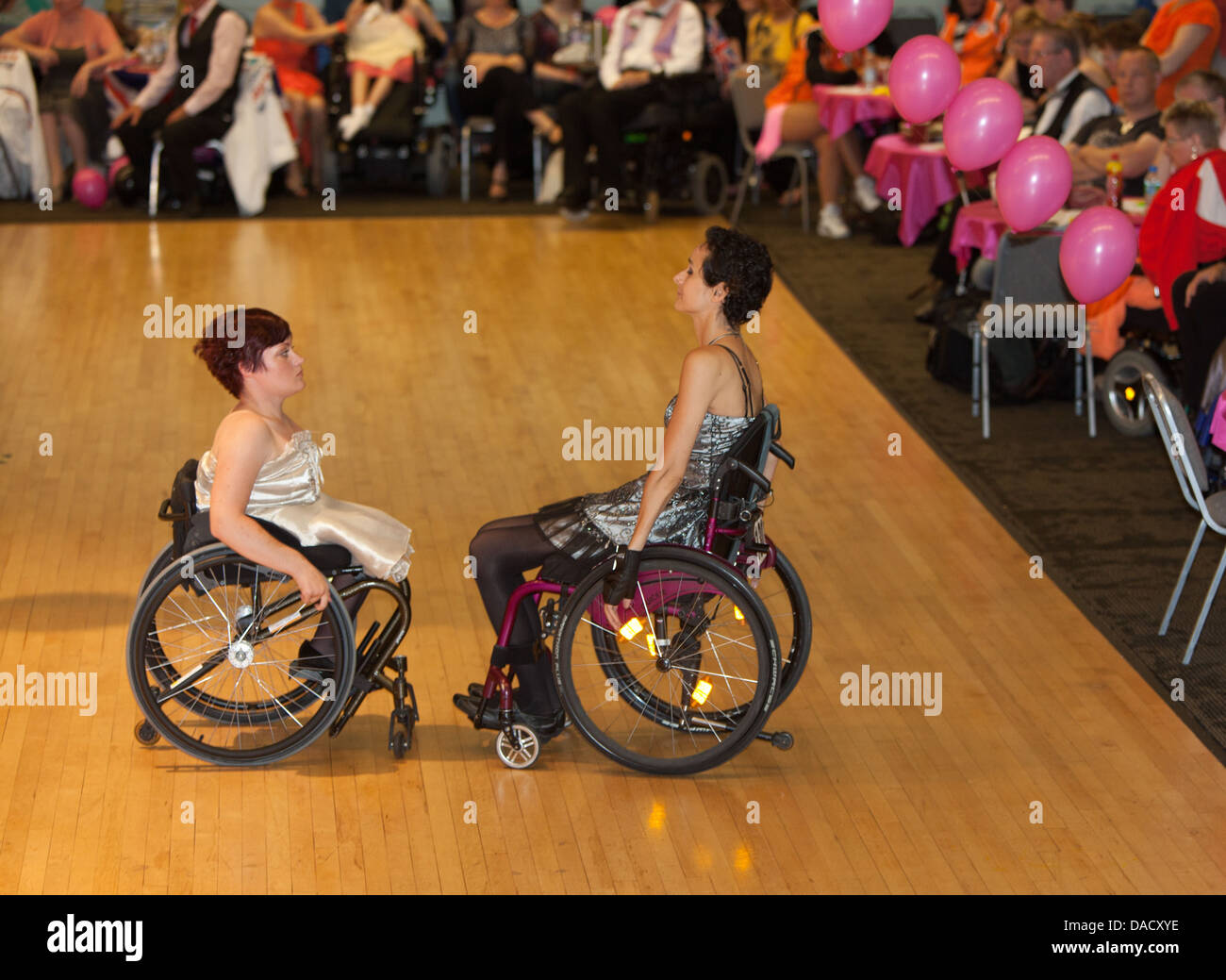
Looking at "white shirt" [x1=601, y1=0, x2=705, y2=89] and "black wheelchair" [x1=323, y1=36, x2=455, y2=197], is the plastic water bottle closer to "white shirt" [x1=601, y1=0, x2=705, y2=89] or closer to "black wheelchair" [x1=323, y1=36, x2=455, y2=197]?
"white shirt" [x1=601, y1=0, x2=705, y2=89]

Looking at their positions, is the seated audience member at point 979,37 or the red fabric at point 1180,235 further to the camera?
the seated audience member at point 979,37

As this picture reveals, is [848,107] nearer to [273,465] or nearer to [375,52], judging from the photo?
[375,52]

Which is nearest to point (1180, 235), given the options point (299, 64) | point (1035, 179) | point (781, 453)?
point (1035, 179)

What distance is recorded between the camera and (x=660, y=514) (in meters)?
3.21

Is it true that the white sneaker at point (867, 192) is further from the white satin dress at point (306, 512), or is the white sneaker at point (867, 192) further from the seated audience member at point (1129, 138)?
the white satin dress at point (306, 512)

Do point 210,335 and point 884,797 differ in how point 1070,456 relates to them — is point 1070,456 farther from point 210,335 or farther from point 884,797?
point 210,335

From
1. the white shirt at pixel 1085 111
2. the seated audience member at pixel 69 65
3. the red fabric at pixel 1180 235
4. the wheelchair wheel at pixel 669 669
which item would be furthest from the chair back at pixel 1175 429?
the seated audience member at pixel 69 65

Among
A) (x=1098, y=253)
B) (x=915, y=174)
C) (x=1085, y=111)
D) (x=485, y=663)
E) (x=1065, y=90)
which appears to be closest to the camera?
(x=485, y=663)

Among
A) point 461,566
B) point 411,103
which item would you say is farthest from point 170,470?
point 411,103

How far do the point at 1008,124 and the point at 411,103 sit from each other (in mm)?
4829

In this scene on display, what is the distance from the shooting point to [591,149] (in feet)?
30.1

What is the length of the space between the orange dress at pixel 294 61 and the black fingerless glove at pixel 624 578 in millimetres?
6899

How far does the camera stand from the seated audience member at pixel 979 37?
8.77m

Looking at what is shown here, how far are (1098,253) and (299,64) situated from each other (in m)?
6.14
